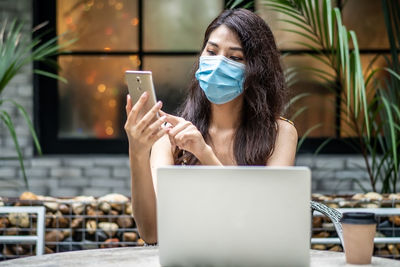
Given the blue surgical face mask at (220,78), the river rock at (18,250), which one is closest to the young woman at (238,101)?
the blue surgical face mask at (220,78)

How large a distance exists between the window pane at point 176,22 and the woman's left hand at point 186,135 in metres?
2.42

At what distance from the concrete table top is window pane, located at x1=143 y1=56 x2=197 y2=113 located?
104 inches

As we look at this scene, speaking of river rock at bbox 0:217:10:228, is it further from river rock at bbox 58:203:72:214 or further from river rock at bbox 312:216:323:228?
river rock at bbox 312:216:323:228

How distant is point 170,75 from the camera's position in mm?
4344

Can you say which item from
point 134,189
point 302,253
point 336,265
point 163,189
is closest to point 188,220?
point 163,189

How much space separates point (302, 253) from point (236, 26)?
3.39ft

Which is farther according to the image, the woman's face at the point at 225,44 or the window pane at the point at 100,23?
the window pane at the point at 100,23

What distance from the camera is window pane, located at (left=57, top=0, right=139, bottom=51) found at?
430 centimetres

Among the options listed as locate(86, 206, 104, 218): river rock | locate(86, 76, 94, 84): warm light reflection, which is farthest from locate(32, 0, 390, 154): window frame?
locate(86, 206, 104, 218): river rock

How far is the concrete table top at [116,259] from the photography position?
155cm

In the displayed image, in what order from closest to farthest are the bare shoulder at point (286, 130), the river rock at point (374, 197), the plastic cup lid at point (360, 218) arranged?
the plastic cup lid at point (360, 218), the bare shoulder at point (286, 130), the river rock at point (374, 197)

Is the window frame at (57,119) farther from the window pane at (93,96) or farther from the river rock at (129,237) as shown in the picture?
the river rock at (129,237)

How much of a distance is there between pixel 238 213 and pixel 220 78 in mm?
915

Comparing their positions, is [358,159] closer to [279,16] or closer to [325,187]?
[325,187]
